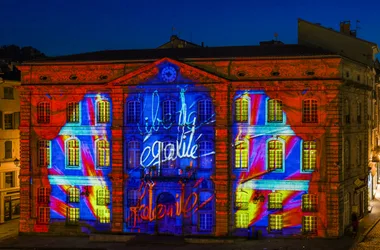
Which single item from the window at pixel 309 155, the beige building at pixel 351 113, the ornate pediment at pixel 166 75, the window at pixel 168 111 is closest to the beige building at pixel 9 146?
the ornate pediment at pixel 166 75

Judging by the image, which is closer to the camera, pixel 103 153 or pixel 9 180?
pixel 103 153

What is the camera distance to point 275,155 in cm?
5012

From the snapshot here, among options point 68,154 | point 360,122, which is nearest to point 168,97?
point 68,154

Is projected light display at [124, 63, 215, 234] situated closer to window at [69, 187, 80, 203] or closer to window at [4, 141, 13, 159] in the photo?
window at [69, 187, 80, 203]

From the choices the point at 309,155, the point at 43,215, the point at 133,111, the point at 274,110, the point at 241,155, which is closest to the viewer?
the point at 309,155

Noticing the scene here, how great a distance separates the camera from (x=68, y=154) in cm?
5319

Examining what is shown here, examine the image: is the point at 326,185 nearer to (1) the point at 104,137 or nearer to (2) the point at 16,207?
(1) the point at 104,137

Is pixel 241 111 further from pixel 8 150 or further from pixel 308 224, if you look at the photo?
pixel 8 150

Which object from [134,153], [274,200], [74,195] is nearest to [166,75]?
[134,153]

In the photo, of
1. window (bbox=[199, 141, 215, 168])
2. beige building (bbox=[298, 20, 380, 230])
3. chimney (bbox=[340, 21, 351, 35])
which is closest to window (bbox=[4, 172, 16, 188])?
window (bbox=[199, 141, 215, 168])

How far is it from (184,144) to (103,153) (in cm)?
641

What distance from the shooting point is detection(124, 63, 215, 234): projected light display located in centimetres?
5075

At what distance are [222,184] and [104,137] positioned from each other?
974cm

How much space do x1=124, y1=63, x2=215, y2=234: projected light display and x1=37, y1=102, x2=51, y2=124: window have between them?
21.3ft
